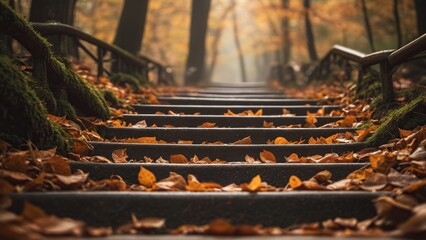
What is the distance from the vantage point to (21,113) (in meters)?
2.71

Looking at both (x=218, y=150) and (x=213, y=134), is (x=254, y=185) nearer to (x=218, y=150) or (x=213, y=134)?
(x=218, y=150)

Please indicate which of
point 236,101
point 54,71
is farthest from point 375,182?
point 236,101

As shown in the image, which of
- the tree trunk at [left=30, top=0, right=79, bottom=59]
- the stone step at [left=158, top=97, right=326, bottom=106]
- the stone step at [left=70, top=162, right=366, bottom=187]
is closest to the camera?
the stone step at [left=70, top=162, right=366, bottom=187]

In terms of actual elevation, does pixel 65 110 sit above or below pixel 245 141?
above

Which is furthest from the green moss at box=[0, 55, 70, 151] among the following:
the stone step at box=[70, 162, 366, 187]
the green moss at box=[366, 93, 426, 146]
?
the green moss at box=[366, 93, 426, 146]

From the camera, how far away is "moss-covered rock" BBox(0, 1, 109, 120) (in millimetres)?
2873

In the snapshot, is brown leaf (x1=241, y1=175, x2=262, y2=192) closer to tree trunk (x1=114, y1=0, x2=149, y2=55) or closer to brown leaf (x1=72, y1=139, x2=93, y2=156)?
brown leaf (x1=72, y1=139, x2=93, y2=156)

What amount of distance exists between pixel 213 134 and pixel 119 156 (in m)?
1.08

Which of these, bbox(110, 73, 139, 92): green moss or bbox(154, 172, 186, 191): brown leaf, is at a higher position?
bbox(110, 73, 139, 92): green moss

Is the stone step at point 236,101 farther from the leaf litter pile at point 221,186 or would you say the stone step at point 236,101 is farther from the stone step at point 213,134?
the leaf litter pile at point 221,186

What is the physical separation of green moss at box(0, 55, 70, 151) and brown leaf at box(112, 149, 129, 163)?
15.7 inches

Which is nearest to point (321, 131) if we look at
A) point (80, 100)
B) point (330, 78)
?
point (80, 100)

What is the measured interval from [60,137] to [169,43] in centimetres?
2444

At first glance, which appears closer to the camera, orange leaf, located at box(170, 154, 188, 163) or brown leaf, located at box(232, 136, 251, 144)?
orange leaf, located at box(170, 154, 188, 163)
